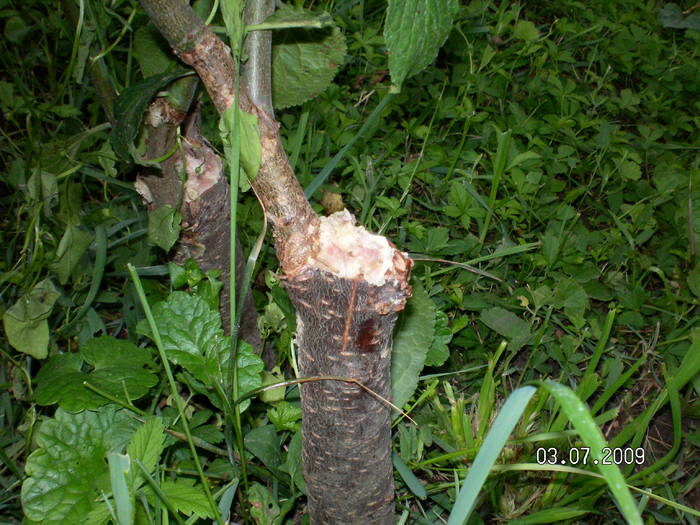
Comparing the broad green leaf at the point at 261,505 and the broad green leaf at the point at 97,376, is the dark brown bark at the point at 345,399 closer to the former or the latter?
the broad green leaf at the point at 261,505

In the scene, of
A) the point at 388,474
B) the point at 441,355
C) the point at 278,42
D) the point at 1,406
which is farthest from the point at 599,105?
the point at 1,406

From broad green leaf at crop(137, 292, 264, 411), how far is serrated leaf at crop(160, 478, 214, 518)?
17 cm

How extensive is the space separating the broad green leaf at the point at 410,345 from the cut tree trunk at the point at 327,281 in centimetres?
18

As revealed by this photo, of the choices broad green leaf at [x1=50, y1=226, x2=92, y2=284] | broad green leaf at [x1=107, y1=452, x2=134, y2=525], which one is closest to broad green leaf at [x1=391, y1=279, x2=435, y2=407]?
broad green leaf at [x1=107, y1=452, x2=134, y2=525]

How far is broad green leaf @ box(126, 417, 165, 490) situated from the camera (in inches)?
39.7

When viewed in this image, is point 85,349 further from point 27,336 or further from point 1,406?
point 1,406

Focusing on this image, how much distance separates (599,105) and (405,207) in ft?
3.38

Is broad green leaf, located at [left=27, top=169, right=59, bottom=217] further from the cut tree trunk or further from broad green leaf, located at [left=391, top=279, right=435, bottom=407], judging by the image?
broad green leaf, located at [left=391, top=279, right=435, bottom=407]

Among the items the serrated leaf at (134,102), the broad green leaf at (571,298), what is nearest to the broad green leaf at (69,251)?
the serrated leaf at (134,102)

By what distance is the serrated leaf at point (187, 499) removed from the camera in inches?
40.0

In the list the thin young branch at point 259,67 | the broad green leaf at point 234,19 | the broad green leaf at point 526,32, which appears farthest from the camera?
the broad green leaf at point 526,32

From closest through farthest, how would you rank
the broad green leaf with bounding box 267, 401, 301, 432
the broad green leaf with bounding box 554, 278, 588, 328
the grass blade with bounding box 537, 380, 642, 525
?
the grass blade with bounding box 537, 380, 642, 525, the broad green leaf with bounding box 267, 401, 301, 432, the broad green leaf with bounding box 554, 278, 588, 328

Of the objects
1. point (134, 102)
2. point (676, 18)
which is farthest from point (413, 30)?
point (676, 18)

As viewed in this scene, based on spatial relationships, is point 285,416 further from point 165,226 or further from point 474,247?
point 474,247
